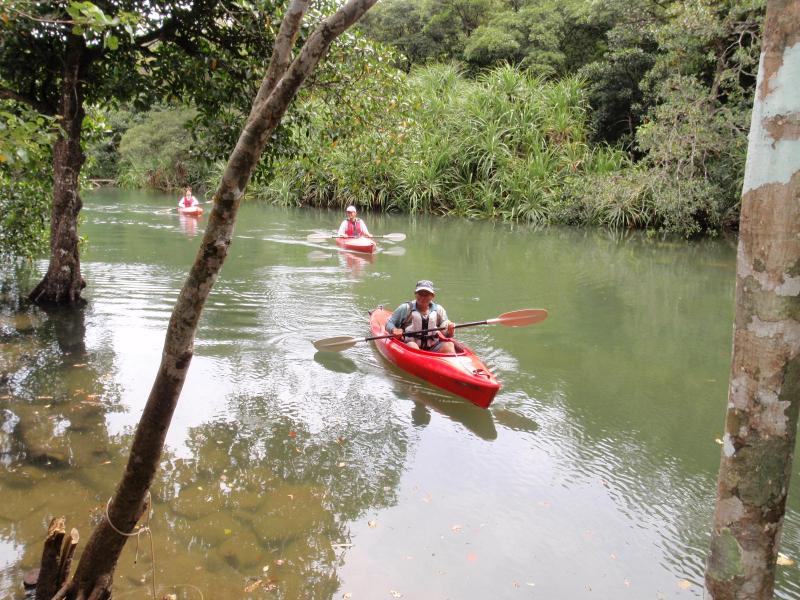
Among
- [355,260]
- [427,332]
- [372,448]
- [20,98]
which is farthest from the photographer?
[355,260]

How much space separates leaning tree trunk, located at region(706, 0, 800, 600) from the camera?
179 centimetres

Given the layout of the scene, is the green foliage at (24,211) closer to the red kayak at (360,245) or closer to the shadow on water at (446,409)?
the shadow on water at (446,409)

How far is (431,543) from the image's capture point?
404 centimetres

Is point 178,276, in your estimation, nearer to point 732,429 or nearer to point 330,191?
point 732,429

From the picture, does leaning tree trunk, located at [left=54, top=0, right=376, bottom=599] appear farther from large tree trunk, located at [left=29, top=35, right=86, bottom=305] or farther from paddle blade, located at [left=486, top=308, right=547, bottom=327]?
paddle blade, located at [left=486, top=308, right=547, bottom=327]

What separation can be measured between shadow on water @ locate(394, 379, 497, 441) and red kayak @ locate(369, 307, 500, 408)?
0.08 metres

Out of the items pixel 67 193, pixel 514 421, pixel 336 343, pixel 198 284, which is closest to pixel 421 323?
pixel 336 343

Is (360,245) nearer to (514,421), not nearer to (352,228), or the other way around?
(352,228)

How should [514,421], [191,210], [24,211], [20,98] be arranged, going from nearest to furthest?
1. [514,421]
2. [20,98]
3. [24,211]
4. [191,210]

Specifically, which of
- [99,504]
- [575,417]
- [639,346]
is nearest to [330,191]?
[639,346]

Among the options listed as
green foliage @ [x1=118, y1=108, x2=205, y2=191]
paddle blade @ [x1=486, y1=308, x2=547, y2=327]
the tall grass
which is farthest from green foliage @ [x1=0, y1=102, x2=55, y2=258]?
green foliage @ [x1=118, y1=108, x2=205, y2=191]

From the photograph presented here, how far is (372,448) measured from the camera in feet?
17.5

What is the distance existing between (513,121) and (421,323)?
51.6 feet

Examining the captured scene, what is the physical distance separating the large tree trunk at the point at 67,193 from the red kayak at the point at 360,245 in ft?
19.4
